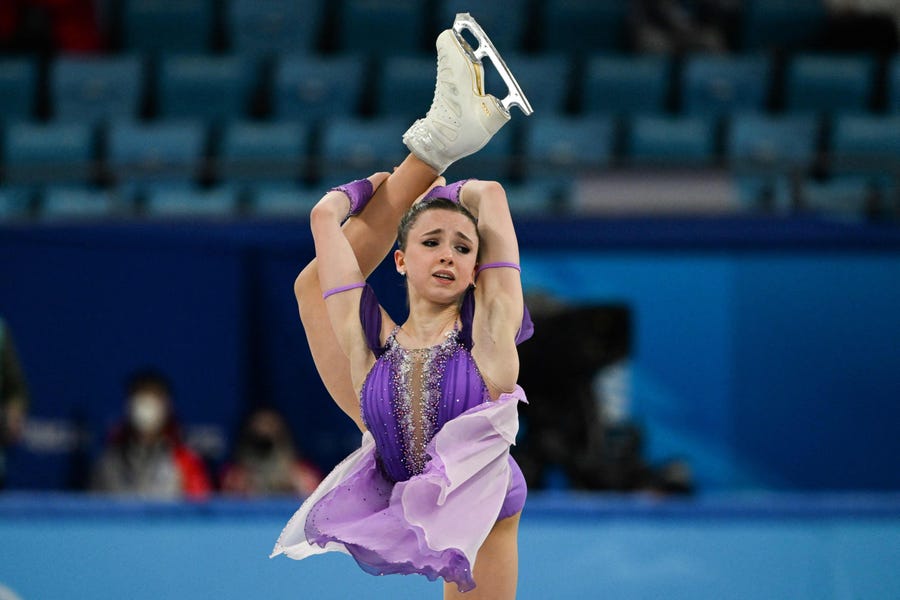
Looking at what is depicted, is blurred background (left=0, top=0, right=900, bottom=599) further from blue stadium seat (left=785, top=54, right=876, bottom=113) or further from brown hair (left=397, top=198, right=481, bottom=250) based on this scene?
brown hair (left=397, top=198, right=481, bottom=250)

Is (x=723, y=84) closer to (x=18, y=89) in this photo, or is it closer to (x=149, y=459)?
(x=149, y=459)

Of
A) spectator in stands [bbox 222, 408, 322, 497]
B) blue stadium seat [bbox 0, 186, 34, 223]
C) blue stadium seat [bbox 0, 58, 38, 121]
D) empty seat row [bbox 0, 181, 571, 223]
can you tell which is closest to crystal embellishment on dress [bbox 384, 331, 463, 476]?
spectator in stands [bbox 222, 408, 322, 497]

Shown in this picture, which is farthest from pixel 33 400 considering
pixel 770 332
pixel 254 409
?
pixel 770 332

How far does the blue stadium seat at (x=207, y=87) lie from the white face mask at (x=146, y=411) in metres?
2.89

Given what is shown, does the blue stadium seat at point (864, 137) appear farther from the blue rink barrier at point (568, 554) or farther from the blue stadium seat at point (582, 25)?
the blue rink barrier at point (568, 554)

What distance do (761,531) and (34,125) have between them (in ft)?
18.9

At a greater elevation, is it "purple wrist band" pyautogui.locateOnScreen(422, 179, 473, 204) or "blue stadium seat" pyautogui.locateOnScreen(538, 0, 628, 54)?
"blue stadium seat" pyautogui.locateOnScreen(538, 0, 628, 54)

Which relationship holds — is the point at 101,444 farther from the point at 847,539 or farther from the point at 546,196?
the point at 847,539

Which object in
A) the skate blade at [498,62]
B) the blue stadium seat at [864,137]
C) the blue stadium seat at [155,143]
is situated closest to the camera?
the skate blade at [498,62]

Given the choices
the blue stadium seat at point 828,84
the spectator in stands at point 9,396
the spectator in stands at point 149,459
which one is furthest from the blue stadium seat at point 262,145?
the blue stadium seat at point 828,84

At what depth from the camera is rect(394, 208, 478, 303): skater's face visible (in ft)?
10.0

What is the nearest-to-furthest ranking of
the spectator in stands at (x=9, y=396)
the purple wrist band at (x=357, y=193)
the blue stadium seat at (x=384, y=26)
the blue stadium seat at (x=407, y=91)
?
the purple wrist band at (x=357, y=193) → the spectator in stands at (x=9, y=396) → the blue stadium seat at (x=407, y=91) → the blue stadium seat at (x=384, y=26)

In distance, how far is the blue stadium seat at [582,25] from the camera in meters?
9.37

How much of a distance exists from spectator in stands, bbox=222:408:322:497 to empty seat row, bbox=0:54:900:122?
112 inches
